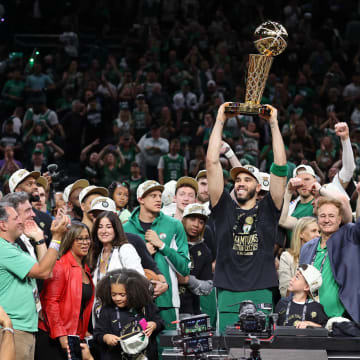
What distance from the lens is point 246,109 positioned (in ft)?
21.8

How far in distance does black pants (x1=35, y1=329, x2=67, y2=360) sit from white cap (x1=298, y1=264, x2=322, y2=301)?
7.34 ft

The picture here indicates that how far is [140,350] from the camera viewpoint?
6664 millimetres

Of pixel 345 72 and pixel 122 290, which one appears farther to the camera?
pixel 345 72

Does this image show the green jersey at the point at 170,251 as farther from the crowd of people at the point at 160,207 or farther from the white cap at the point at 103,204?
the white cap at the point at 103,204

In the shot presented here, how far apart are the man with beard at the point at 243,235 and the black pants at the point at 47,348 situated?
145 centimetres

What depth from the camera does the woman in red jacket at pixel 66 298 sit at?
7.04 metres

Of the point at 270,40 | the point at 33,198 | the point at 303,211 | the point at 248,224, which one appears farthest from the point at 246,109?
the point at 303,211

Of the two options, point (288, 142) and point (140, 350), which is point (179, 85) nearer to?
point (288, 142)

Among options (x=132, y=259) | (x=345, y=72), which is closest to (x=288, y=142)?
(x=345, y=72)

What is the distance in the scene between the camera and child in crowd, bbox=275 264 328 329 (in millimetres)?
6668

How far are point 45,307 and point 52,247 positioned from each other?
77 cm

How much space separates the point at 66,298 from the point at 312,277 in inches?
86.8

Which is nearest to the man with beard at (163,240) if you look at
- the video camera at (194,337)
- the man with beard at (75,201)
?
the man with beard at (75,201)

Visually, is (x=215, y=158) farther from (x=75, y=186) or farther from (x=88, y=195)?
(x=75, y=186)
